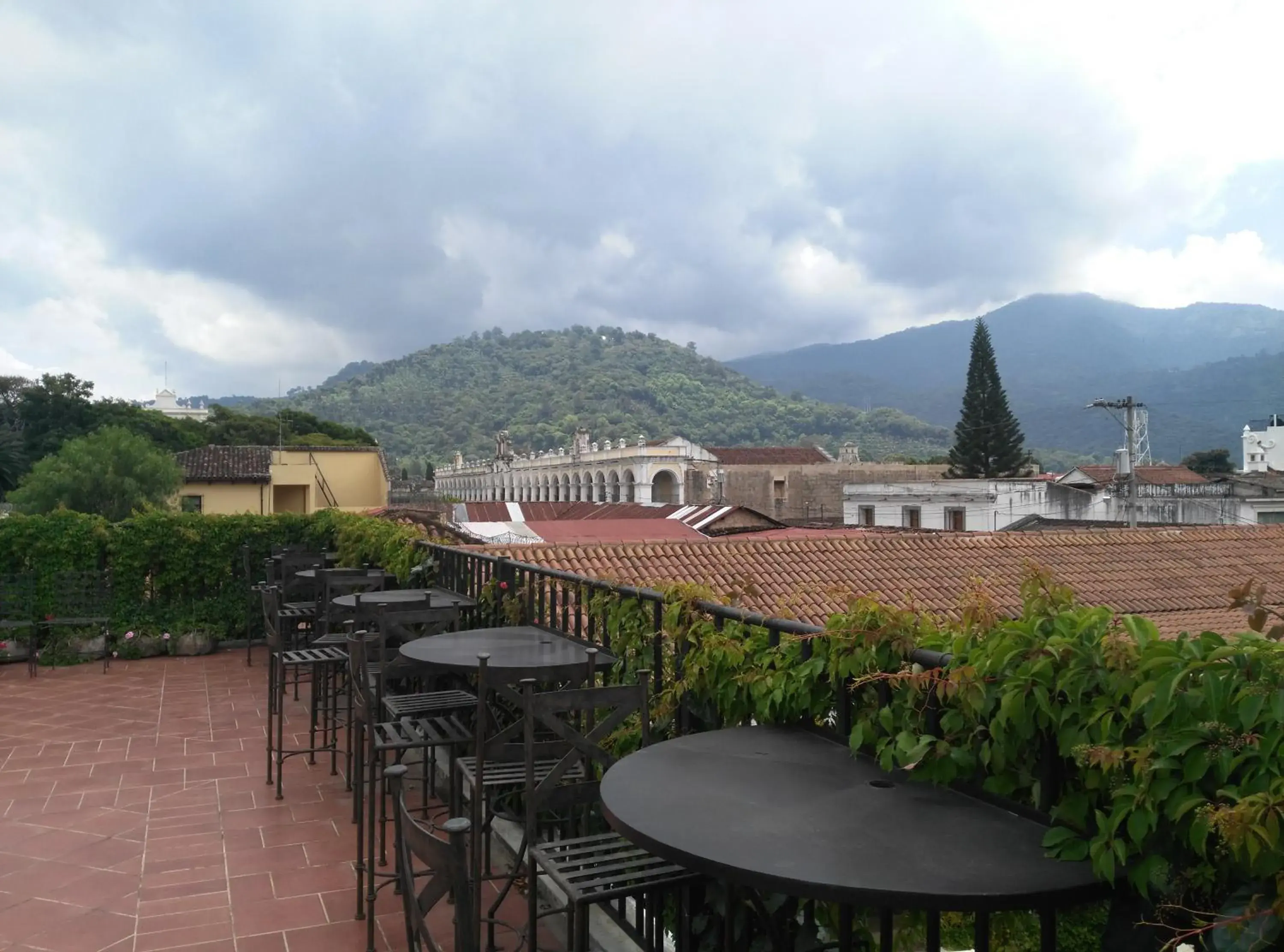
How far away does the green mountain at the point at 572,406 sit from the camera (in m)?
91.2

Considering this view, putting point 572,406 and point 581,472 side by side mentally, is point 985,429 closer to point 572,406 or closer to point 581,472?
point 581,472

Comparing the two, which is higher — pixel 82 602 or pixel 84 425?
pixel 84 425

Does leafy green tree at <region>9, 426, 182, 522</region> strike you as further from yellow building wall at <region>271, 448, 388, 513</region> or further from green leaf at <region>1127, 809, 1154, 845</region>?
green leaf at <region>1127, 809, 1154, 845</region>

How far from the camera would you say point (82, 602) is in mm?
9719

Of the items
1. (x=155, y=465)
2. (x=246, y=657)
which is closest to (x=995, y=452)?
(x=155, y=465)

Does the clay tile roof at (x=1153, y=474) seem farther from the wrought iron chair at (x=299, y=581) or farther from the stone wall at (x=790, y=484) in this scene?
the wrought iron chair at (x=299, y=581)

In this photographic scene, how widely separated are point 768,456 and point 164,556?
46911 millimetres

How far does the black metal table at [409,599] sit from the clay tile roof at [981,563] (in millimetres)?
3842

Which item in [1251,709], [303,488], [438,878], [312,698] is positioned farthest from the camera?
[303,488]

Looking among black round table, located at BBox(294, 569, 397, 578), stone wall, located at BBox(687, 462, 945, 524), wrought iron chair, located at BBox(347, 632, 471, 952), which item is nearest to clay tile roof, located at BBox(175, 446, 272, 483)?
black round table, located at BBox(294, 569, 397, 578)

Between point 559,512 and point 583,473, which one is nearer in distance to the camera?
point 559,512

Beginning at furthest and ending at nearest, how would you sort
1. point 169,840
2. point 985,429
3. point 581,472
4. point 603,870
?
point 581,472, point 985,429, point 169,840, point 603,870

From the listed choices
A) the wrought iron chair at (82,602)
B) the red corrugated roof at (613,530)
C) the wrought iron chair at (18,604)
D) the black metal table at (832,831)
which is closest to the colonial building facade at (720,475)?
the red corrugated roof at (613,530)

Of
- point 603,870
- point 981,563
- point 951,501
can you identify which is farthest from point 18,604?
point 951,501
